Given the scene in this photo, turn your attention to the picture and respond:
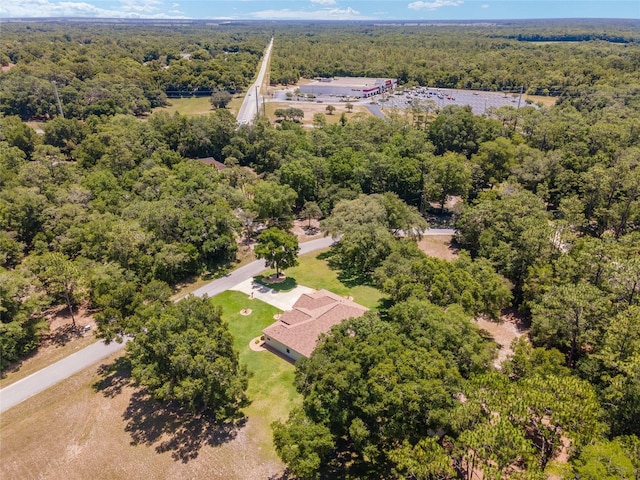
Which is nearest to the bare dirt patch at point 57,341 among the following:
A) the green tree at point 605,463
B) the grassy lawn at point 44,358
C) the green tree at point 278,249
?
the grassy lawn at point 44,358

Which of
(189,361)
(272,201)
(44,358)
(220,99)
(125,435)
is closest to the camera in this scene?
(189,361)

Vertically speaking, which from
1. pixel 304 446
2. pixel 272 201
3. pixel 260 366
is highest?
pixel 272 201

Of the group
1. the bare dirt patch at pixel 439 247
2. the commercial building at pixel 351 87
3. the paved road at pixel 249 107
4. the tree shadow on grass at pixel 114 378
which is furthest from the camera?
the commercial building at pixel 351 87

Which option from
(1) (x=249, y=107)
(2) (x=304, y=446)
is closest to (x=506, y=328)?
(2) (x=304, y=446)

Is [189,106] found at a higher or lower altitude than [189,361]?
lower

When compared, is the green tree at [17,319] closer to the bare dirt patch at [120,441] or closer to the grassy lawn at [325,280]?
the bare dirt patch at [120,441]

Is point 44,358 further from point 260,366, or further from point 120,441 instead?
point 260,366
